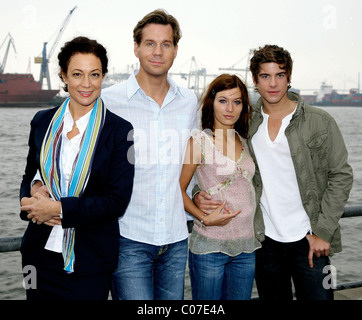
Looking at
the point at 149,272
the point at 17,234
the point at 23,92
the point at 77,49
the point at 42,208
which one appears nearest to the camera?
the point at 42,208

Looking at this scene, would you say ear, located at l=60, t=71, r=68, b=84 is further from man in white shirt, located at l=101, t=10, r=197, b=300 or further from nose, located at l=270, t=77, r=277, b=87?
nose, located at l=270, t=77, r=277, b=87

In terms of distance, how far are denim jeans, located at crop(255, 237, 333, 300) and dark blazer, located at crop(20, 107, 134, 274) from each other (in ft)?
2.94

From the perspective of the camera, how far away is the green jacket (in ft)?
7.21

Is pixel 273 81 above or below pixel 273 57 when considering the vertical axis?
below

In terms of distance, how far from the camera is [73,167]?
1.73 meters

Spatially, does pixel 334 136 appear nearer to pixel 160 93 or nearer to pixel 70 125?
pixel 160 93

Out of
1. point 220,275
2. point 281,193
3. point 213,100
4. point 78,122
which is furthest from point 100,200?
point 281,193

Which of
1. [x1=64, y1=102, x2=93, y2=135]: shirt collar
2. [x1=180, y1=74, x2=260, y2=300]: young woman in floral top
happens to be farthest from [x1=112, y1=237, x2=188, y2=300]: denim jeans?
[x1=64, y1=102, x2=93, y2=135]: shirt collar

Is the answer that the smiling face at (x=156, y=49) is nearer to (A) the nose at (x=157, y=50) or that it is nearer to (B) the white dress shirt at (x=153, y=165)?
(A) the nose at (x=157, y=50)

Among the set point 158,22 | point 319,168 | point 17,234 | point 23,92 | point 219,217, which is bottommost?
point 17,234

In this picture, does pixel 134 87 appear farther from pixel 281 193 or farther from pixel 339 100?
pixel 339 100

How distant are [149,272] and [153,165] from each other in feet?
1.70
